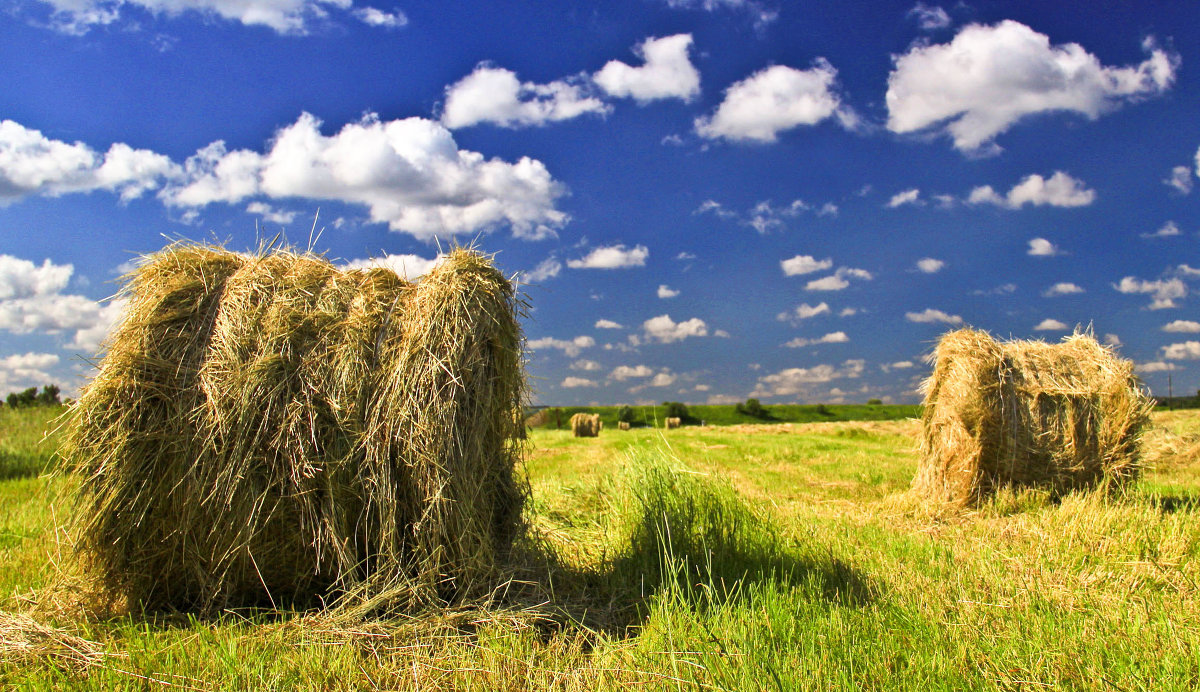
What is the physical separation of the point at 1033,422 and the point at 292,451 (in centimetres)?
828

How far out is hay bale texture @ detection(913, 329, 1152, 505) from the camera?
329 inches

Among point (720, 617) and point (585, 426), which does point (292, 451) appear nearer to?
point (720, 617)

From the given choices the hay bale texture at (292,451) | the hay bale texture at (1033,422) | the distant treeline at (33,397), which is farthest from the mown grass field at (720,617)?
the distant treeline at (33,397)

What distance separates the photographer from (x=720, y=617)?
382cm

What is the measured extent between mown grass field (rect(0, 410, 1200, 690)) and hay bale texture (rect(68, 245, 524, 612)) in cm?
33

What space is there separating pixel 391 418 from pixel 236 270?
182 cm

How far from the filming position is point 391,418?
4.38 meters

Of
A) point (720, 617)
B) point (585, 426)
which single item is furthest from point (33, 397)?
point (720, 617)

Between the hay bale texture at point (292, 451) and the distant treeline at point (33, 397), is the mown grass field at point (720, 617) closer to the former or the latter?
the hay bale texture at point (292, 451)

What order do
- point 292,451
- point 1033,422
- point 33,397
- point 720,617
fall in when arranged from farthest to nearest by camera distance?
point 33,397
point 1033,422
point 292,451
point 720,617

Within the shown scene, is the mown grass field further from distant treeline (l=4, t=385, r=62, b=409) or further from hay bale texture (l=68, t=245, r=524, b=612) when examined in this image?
distant treeline (l=4, t=385, r=62, b=409)

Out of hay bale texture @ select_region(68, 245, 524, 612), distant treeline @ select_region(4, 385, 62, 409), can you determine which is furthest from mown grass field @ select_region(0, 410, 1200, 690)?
distant treeline @ select_region(4, 385, 62, 409)

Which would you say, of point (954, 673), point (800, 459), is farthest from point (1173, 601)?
point (800, 459)

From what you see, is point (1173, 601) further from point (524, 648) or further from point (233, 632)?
point (233, 632)
